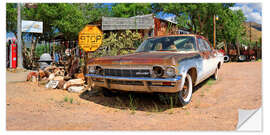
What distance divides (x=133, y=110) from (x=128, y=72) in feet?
2.38

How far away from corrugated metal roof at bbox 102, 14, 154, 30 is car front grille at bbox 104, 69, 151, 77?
681cm

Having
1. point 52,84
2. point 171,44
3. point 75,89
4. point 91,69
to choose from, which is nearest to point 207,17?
point 171,44

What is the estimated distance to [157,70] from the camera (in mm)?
2857

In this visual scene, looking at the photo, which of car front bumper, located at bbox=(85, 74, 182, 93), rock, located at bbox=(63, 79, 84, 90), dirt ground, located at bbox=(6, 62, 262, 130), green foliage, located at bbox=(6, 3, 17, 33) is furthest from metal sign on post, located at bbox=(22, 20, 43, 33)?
car front bumper, located at bbox=(85, 74, 182, 93)

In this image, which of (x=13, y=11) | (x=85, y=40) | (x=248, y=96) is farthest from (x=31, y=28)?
(x=248, y=96)

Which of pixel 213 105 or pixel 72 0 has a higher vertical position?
pixel 72 0

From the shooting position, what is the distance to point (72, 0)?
10.3ft

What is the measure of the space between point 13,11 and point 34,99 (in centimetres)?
960

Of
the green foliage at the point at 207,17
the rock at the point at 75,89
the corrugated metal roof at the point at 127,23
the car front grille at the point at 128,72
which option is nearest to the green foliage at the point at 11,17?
the corrugated metal roof at the point at 127,23

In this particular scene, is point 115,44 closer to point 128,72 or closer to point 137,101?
point 137,101

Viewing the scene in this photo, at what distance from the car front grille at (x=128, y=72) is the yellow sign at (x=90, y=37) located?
1669 millimetres
